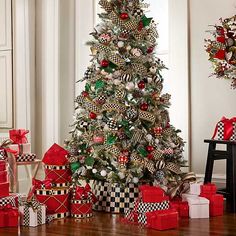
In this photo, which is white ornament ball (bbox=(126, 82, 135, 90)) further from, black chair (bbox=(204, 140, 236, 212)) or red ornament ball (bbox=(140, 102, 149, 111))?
black chair (bbox=(204, 140, 236, 212))

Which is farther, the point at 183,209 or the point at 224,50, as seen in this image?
the point at 224,50

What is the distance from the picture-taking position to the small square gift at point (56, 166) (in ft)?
13.9

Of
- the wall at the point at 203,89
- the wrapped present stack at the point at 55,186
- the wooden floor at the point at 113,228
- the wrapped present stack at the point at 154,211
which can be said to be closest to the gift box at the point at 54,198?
the wrapped present stack at the point at 55,186

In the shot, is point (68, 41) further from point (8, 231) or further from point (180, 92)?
point (8, 231)

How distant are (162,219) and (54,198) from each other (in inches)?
34.4

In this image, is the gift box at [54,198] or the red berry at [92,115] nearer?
the gift box at [54,198]

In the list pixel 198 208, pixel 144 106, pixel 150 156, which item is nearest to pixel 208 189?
pixel 198 208

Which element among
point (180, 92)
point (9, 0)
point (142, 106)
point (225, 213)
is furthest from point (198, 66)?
point (9, 0)

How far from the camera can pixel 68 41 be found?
5.97 m

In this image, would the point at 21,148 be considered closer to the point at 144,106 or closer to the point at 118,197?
the point at 118,197

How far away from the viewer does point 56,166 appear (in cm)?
424

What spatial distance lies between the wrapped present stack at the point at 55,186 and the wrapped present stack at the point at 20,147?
1.12m

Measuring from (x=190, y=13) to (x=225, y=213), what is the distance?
6.60 feet

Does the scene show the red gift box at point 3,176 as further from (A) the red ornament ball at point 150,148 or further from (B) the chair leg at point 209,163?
(B) the chair leg at point 209,163
